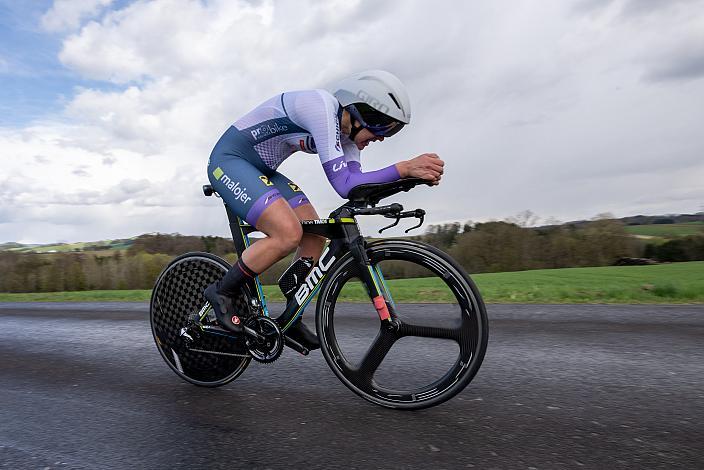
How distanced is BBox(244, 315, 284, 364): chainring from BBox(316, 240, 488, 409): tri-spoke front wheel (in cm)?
32

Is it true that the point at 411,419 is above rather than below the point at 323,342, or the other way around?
below

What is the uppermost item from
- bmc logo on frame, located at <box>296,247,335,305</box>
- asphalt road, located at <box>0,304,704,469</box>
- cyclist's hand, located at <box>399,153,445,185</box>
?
cyclist's hand, located at <box>399,153,445,185</box>

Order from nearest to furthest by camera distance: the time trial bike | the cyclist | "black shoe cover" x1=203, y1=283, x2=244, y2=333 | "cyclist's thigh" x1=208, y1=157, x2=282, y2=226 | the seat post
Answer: the time trial bike < the cyclist < "cyclist's thigh" x1=208, y1=157, x2=282, y2=226 < "black shoe cover" x1=203, y1=283, x2=244, y2=333 < the seat post

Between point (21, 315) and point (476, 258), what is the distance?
10471mm

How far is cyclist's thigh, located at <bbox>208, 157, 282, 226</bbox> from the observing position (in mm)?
3326

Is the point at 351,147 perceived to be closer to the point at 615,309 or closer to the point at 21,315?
the point at 615,309

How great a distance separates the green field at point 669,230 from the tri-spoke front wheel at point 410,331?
1636cm

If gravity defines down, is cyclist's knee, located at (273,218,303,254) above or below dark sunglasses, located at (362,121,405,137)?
below

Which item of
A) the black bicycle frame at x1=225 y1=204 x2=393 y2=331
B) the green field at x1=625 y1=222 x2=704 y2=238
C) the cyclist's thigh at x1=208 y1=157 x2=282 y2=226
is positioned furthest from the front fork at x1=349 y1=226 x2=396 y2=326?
the green field at x1=625 y1=222 x2=704 y2=238

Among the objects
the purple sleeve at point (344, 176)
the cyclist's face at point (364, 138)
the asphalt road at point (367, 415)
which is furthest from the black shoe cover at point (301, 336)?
the cyclist's face at point (364, 138)

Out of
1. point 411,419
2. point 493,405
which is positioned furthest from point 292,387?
point 493,405

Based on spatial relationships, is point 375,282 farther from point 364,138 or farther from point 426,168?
point 364,138

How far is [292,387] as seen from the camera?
3.57 meters

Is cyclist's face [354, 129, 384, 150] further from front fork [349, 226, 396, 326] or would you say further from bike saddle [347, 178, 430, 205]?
front fork [349, 226, 396, 326]
